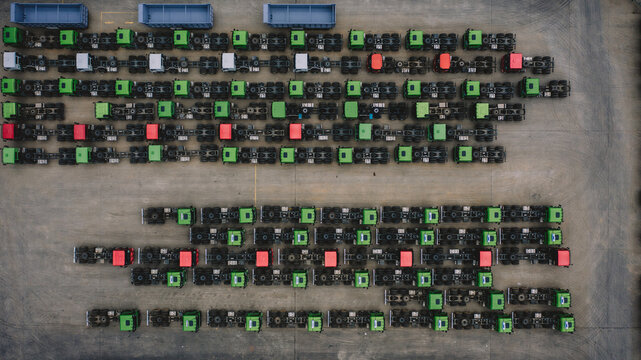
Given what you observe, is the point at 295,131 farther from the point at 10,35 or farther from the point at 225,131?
the point at 10,35

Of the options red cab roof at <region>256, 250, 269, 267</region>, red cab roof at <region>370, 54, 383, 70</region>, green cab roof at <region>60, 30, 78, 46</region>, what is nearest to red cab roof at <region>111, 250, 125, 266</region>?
red cab roof at <region>256, 250, 269, 267</region>

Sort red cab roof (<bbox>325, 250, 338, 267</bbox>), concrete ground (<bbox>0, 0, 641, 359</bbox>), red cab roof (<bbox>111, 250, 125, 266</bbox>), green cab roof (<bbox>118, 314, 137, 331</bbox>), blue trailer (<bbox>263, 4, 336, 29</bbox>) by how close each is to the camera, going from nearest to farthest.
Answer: green cab roof (<bbox>118, 314, 137, 331</bbox>) → red cab roof (<bbox>111, 250, 125, 266</bbox>) → red cab roof (<bbox>325, 250, 338, 267</bbox>) → blue trailer (<bbox>263, 4, 336, 29</bbox>) → concrete ground (<bbox>0, 0, 641, 359</bbox>)

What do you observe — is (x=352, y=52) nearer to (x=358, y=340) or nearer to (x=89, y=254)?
(x=358, y=340)

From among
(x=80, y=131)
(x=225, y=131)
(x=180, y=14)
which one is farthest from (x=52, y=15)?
(x=225, y=131)

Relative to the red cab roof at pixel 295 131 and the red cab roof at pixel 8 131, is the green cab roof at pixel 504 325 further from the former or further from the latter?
the red cab roof at pixel 8 131

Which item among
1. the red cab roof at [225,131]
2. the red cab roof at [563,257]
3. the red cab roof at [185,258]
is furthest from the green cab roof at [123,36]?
the red cab roof at [563,257]

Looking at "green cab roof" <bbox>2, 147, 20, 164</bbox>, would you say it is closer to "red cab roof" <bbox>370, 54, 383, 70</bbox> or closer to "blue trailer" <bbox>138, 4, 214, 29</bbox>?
"blue trailer" <bbox>138, 4, 214, 29</bbox>

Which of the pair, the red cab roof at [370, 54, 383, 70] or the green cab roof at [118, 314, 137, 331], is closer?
the green cab roof at [118, 314, 137, 331]
